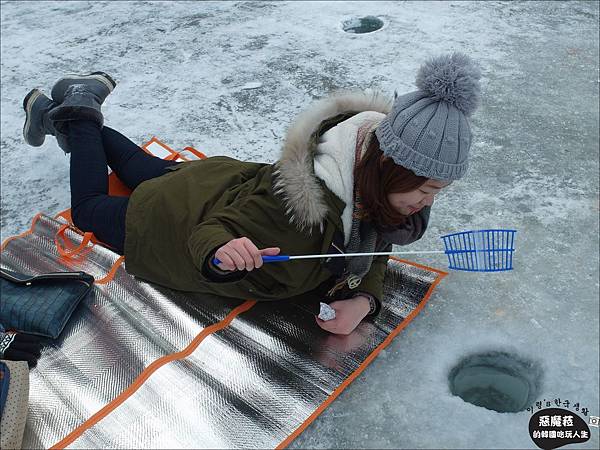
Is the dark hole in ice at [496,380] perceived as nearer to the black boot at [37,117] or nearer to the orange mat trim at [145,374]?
the orange mat trim at [145,374]

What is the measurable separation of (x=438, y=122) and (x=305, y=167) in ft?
1.10

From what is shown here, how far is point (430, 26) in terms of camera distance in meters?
3.40

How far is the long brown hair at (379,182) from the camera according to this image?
4.14ft

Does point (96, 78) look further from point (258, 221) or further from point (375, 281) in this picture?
point (375, 281)

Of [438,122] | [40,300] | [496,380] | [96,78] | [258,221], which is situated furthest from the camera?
[96,78]

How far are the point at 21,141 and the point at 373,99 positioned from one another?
6.07 feet

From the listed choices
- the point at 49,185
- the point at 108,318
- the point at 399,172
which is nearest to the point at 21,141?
the point at 49,185

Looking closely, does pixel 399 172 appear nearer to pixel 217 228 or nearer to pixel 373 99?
pixel 373 99

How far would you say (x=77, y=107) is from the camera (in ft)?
6.39

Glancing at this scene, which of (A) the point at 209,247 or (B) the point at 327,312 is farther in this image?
(B) the point at 327,312

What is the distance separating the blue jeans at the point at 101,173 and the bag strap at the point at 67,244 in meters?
0.03

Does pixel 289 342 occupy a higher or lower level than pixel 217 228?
lower

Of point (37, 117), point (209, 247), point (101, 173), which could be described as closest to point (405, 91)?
point (101, 173)

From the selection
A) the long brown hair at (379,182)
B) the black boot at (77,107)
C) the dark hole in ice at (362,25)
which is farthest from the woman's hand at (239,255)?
the dark hole in ice at (362,25)
